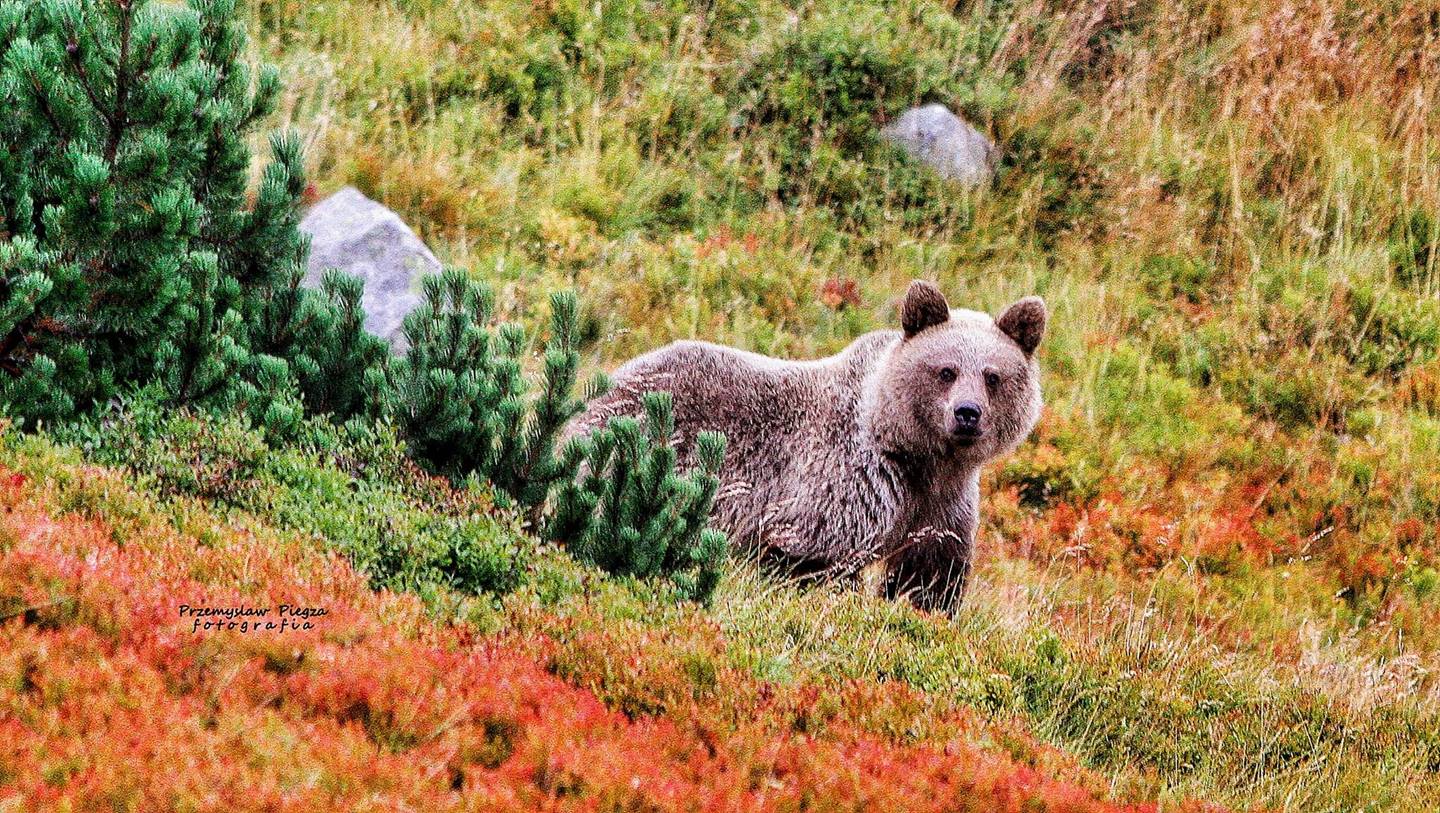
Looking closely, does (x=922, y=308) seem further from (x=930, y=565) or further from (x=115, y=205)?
(x=115, y=205)

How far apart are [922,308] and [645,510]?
2.16m

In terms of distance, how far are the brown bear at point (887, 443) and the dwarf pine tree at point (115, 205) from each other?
1.93 metres

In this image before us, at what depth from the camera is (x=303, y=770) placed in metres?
3.05

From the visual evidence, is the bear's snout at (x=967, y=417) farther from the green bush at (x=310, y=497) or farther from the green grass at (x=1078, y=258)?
the green bush at (x=310, y=497)

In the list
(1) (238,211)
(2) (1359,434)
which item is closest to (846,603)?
(1) (238,211)

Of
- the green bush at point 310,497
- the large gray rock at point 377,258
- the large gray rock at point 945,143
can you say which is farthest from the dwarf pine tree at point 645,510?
the large gray rock at point 945,143

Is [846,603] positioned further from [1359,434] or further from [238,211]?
[1359,434]

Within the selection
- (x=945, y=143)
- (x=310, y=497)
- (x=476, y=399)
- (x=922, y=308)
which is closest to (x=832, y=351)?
(x=945, y=143)

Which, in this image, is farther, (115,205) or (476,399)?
(476,399)

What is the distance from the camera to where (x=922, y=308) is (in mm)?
7105

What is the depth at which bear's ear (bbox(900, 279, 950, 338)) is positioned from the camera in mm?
7066

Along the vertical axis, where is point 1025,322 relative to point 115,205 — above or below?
below

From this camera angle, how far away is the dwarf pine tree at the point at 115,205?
5.05 metres

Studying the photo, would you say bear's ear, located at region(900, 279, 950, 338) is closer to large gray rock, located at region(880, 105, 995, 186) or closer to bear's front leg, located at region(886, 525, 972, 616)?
bear's front leg, located at region(886, 525, 972, 616)
